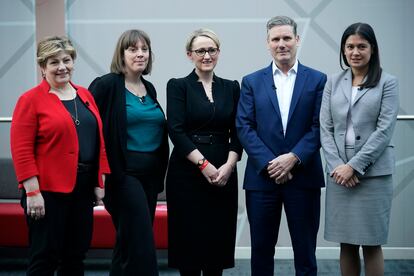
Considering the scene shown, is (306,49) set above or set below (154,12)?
below

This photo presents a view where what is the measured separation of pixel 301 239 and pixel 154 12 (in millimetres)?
2522

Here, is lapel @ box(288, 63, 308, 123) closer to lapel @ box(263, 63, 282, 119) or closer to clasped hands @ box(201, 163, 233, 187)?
lapel @ box(263, 63, 282, 119)

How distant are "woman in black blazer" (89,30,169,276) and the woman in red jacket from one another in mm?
189

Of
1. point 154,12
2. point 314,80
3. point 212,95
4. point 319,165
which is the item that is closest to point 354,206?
point 319,165

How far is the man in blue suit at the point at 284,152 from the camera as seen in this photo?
3.18m

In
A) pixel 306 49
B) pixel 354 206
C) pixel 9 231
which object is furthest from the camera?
pixel 306 49

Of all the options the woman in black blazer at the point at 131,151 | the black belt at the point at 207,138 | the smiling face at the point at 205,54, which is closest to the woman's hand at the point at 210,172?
the black belt at the point at 207,138

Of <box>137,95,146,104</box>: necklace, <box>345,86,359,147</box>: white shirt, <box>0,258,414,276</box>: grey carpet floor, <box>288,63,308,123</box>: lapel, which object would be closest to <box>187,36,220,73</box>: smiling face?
<box>137,95,146,104</box>: necklace

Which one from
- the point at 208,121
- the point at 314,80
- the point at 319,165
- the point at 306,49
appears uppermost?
the point at 306,49

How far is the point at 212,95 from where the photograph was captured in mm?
3350

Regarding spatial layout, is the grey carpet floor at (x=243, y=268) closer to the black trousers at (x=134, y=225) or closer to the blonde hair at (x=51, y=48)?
the black trousers at (x=134, y=225)

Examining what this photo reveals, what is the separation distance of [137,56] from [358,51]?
117 cm

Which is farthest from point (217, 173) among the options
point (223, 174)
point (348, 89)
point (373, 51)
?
point (373, 51)

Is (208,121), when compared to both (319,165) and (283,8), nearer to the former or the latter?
(319,165)
